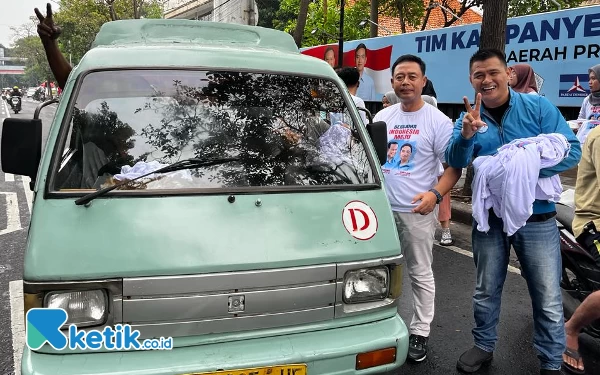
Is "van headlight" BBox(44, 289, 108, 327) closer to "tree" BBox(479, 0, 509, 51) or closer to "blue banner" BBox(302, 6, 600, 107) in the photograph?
"tree" BBox(479, 0, 509, 51)

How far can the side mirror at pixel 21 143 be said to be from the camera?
243 centimetres

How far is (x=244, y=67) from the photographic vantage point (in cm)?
271

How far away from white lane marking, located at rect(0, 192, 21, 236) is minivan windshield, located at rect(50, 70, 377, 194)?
4345 mm

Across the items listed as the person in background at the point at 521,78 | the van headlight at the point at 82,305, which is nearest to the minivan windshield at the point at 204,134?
the van headlight at the point at 82,305

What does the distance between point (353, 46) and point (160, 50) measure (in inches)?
474

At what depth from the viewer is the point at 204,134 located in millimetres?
2496

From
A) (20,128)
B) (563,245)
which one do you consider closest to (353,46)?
(563,245)

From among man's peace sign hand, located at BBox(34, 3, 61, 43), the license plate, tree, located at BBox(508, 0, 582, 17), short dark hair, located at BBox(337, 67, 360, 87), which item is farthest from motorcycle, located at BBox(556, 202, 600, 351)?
tree, located at BBox(508, 0, 582, 17)

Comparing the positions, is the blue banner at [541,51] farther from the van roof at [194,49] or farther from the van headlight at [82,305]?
the van headlight at [82,305]

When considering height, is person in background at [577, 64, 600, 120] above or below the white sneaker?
above

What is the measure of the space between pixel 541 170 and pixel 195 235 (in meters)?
1.85

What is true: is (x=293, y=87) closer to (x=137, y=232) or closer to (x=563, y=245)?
(x=137, y=232)

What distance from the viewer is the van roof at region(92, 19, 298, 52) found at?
3186 millimetres

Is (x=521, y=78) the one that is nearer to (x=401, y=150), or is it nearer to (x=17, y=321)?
(x=401, y=150)
